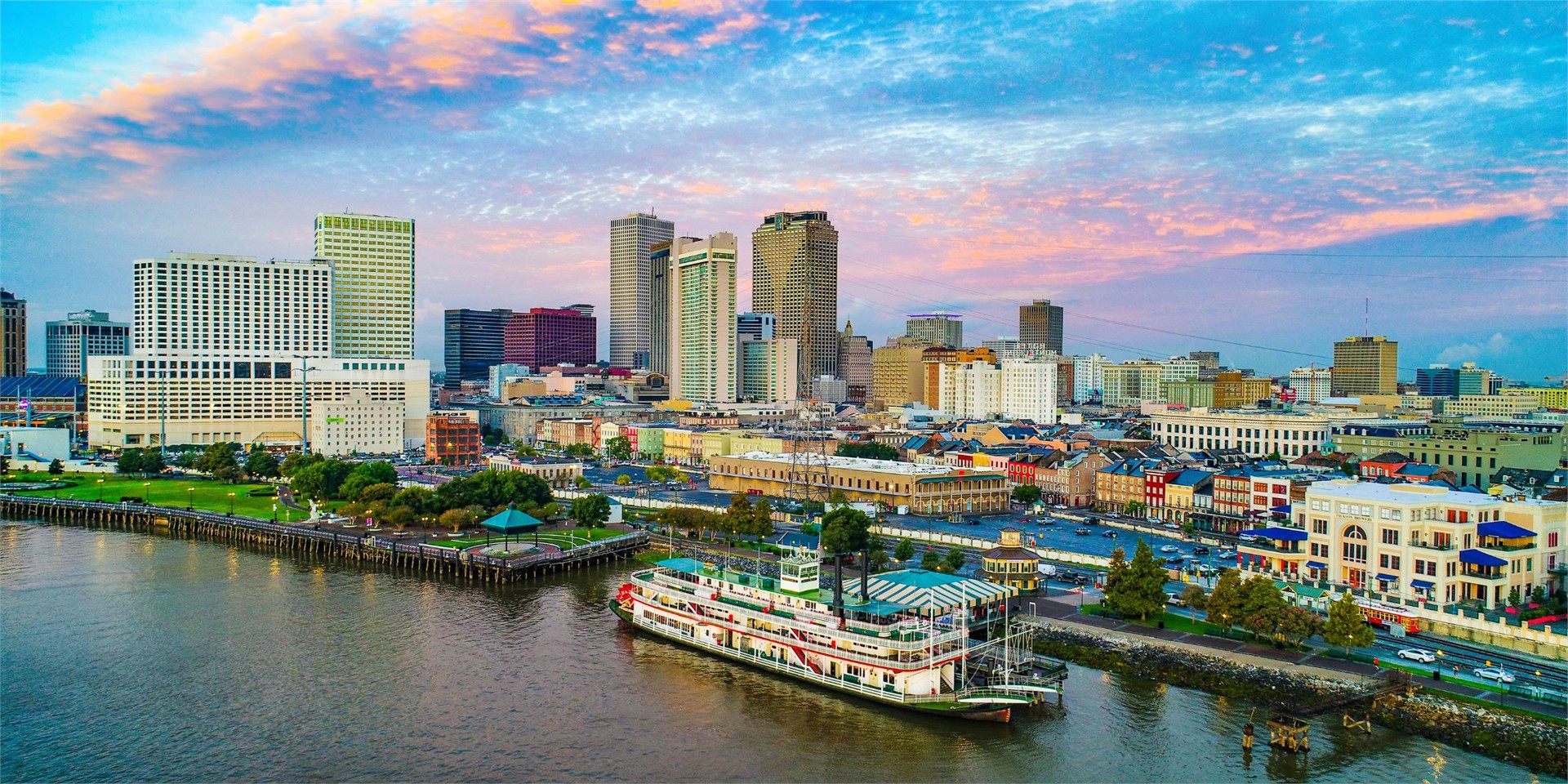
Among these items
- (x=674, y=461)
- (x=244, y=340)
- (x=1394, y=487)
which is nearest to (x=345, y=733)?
(x=1394, y=487)

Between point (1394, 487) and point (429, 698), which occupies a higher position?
point (1394, 487)

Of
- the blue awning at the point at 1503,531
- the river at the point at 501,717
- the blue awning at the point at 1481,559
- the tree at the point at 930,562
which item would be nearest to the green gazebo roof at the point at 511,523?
the river at the point at 501,717

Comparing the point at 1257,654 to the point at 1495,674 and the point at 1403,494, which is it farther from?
the point at 1403,494

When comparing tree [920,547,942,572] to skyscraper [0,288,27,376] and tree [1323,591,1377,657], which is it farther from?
skyscraper [0,288,27,376]

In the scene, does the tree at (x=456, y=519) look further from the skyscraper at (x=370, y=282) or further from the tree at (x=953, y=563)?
the skyscraper at (x=370, y=282)

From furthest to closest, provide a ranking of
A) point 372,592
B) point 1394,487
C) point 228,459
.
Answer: point 228,459 < point 372,592 < point 1394,487

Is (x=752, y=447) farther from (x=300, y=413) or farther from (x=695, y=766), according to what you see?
(x=695, y=766)
